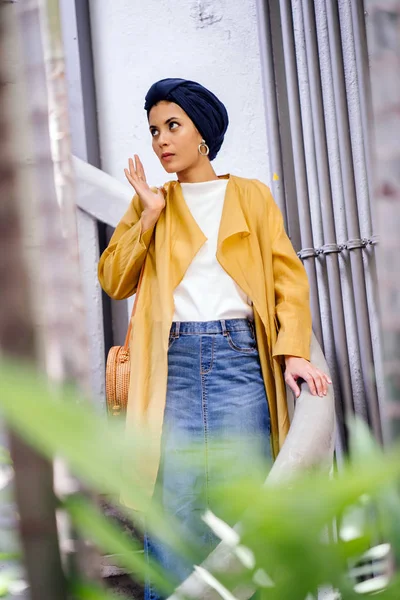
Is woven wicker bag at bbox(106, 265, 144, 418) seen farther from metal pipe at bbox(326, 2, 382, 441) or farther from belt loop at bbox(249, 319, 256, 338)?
metal pipe at bbox(326, 2, 382, 441)

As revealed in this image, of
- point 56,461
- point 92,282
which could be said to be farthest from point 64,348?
point 92,282

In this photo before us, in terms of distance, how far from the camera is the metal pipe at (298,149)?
2.75 meters

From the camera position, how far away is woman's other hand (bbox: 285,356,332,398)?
2010mm

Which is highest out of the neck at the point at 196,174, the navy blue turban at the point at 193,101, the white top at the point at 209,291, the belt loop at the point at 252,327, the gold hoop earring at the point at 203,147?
the navy blue turban at the point at 193,101

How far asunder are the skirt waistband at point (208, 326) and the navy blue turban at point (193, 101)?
0.52 metres

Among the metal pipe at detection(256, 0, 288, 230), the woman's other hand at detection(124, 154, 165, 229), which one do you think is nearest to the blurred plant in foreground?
the woman's other hand at detection(124, 154, 165, 229)

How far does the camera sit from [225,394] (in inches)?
80.1

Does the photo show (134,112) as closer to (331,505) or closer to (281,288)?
(281,288)

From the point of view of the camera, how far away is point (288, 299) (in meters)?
2.09

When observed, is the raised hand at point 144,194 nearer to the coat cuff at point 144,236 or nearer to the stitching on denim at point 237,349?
the coat cuff at point 144,236

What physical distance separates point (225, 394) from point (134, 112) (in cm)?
172

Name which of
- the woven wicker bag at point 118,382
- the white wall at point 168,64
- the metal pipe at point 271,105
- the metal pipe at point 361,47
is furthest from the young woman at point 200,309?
the white wall at point 168,64

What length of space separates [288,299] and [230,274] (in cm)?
17

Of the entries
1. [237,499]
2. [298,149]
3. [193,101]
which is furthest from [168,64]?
[237,499]
